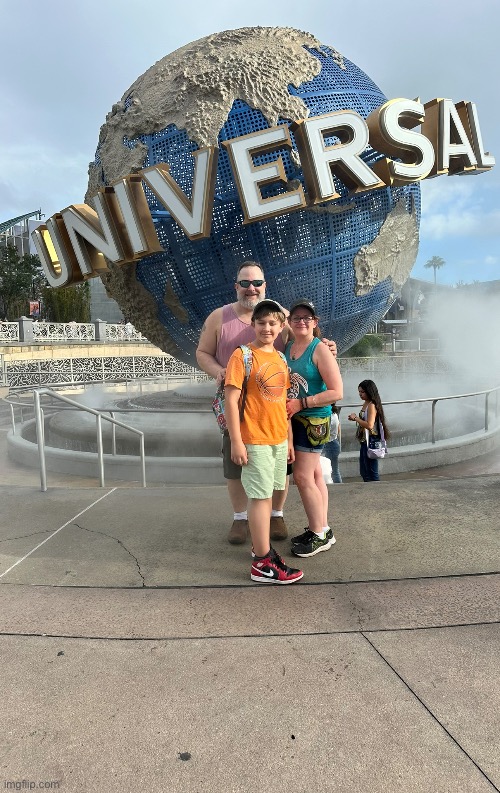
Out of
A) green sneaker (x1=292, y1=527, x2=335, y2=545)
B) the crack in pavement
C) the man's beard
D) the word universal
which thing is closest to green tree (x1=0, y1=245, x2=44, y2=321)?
the word universal

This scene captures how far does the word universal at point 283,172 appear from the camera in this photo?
525 centimetres

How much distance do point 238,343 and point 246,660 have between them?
68.7 inches

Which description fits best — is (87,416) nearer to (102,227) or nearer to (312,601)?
(102,227)

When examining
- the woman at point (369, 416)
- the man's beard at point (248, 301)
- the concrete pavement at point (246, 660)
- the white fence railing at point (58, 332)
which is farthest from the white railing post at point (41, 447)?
the white fence railing at point (58, 332)

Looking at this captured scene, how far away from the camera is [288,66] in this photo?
5926 millimetres

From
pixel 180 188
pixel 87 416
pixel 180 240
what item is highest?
pixel 180 188

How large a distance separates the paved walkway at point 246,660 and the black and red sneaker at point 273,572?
0.19 ft

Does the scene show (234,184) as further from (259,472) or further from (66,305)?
(66,305)

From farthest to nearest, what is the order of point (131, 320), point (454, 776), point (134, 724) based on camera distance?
1. point (131, 320)
2. point (134, 724)
3. point (454, 776)

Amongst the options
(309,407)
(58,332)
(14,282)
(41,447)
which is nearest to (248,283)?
(309,407)

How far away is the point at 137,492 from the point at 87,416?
15.3 feet

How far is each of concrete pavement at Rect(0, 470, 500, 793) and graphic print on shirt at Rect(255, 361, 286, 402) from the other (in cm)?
90

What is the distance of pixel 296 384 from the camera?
292 cm

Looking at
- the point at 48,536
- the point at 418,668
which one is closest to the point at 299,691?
the point at 418,668
